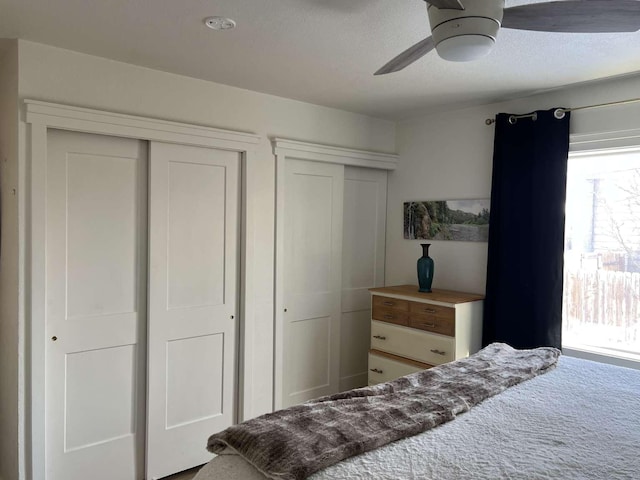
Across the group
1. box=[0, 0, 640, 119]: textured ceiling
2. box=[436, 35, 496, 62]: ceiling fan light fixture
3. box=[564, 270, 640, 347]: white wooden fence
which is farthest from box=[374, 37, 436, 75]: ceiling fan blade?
box=[564, 270, 640, 347]: white wooden fence

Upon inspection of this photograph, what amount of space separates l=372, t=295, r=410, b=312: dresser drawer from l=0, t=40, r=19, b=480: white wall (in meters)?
2.37

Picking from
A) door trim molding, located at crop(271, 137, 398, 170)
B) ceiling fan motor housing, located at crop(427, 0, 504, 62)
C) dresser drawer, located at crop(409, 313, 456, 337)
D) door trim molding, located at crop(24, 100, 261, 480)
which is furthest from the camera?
door trim molding, located at crop(271, 137, 398, 170)

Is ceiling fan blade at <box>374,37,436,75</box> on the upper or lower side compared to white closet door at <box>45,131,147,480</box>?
upper

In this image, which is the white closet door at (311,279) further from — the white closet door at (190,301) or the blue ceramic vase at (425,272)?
the blue ceramic vase at (425,272)

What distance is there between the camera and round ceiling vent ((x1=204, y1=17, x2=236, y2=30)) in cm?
212

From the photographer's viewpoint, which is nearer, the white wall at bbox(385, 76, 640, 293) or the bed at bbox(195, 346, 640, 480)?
the bed at bbox(195, 346, 640, 480)

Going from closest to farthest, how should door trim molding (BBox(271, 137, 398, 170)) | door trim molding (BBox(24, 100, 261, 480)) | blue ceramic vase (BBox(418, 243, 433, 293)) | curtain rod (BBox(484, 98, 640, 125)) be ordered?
door trim molding (BBox(24, 100, 261, 480)) < curtain rod (BBox(484, 98, 640, 125)) < door trim molding (BBox(271, 137, 398, 170)) < blue ceramic vase (BBox(418, 243, 433, 293))

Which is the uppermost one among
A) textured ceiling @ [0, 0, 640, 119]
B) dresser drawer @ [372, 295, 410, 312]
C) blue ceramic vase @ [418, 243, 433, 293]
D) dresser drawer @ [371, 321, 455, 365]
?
textured ceiling @ [0, 0, 640, 119]

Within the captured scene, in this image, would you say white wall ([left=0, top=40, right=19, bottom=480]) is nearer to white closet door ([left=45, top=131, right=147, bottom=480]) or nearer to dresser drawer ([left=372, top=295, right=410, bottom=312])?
white closet door ([left=45, top=131, right=147, bottom=480])

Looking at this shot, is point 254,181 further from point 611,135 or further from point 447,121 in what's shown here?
point 611,135

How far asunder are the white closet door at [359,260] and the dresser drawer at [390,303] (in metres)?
0.38

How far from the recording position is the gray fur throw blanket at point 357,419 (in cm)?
143

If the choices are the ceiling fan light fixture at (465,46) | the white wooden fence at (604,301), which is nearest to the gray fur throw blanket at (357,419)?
the white wooden fence at (604,301)

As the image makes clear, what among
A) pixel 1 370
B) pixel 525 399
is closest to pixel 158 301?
pixel 1 370
